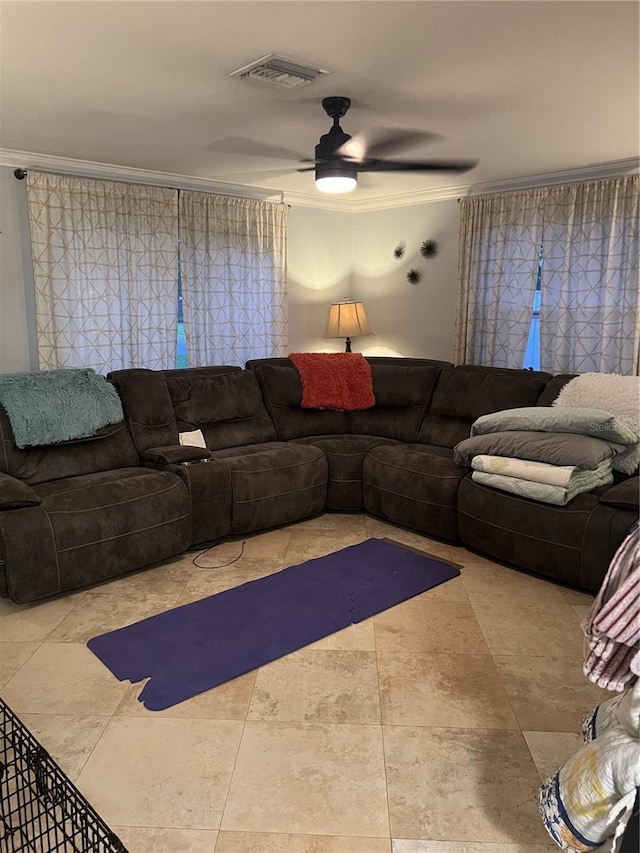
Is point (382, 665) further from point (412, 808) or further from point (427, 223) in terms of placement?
point (427, 223)

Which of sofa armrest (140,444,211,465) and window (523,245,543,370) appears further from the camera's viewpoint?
window (523,245,543,370)

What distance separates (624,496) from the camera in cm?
284

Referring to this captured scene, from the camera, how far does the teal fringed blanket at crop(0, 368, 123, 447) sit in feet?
10.8

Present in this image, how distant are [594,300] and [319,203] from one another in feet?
8.32

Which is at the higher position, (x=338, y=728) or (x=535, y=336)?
(x=535, y=336)

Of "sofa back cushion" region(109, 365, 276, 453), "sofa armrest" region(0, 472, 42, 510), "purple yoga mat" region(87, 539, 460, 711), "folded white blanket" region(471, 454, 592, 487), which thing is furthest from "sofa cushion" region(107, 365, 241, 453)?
"folded white blanket" region(471, 454, 592, 487)

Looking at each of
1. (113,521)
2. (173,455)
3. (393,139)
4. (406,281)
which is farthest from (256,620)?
(406,281)

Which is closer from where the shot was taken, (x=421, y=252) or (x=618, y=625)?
(x=618, y=625)

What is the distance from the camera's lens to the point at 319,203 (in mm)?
5543

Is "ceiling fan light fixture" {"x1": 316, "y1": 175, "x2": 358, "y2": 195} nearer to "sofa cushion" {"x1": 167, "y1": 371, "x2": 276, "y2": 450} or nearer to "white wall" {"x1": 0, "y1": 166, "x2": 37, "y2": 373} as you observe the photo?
"sofa cushion" {"x1": 167, "y1": 371, "x2": 276, "y2": 450}

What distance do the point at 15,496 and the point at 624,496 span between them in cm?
279

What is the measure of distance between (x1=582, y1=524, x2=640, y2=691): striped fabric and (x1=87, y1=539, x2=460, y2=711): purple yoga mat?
1419mm

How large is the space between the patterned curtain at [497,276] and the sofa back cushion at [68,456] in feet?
9.32

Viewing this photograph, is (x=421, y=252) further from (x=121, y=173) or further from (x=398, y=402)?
(x=121, y=173)
